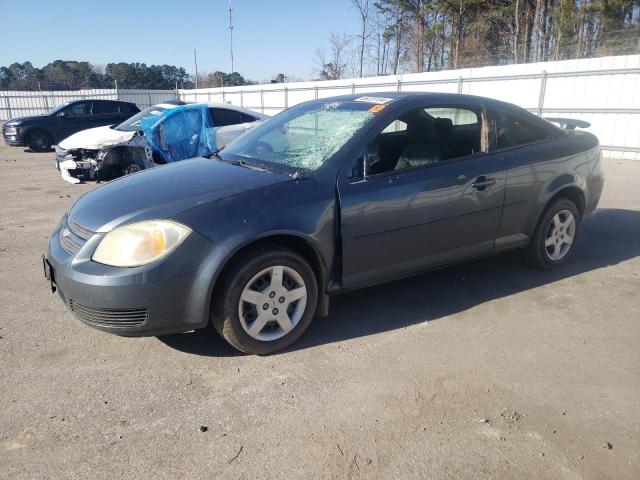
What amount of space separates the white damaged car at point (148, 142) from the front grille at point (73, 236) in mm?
5691

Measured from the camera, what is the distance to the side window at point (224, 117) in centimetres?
954

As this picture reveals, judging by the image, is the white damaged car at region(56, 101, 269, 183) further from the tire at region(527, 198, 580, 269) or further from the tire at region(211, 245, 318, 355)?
the tire at region(211, 245, 318, 355)

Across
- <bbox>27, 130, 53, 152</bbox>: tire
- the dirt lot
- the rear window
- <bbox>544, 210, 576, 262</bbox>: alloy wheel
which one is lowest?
the dirt lot

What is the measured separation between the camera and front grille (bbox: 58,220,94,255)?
2984mm

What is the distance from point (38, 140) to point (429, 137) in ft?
49.9

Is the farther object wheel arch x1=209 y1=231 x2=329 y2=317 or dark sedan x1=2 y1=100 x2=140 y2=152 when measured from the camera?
dark sedan x1=2 y1=100 x2=140 y2=152

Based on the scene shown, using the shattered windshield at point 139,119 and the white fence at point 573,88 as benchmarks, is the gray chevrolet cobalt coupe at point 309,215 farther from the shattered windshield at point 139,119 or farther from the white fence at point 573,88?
the white fence at point 573,88

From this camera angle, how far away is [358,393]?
9.20ft

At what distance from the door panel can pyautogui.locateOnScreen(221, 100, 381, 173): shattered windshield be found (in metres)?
0.37

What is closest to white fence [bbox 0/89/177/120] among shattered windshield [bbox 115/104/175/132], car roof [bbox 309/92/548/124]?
shattered windshield [bbox 115/104/175/132]

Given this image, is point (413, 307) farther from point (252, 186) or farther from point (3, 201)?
point (3, 201)

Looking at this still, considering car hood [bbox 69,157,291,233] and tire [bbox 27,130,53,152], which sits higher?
car hood [bbox 69,157,291,233]

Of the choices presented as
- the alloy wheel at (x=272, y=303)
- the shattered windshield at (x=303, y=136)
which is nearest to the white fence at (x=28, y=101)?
the shattered windshield at (x=303, y=136)

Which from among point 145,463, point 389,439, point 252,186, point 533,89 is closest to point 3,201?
point 252,186
